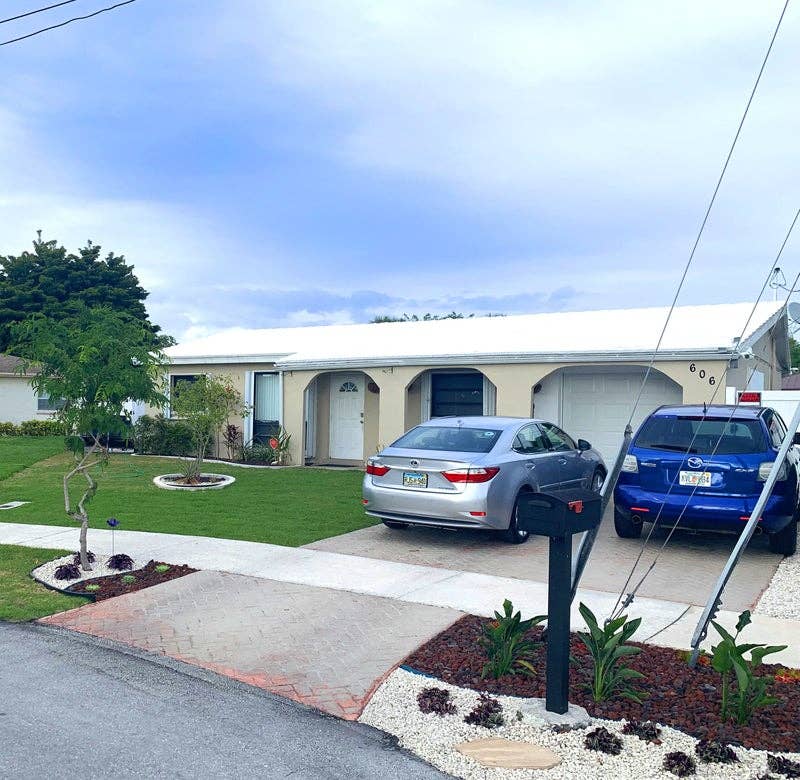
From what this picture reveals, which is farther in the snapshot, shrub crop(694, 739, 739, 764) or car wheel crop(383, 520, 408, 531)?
car wheel crop(383, 520, 408, 531)

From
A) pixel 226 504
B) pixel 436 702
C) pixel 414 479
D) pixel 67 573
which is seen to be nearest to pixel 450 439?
pixel 414 479

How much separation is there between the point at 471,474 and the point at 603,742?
470 cm

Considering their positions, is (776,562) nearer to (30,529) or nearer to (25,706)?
(25,706)

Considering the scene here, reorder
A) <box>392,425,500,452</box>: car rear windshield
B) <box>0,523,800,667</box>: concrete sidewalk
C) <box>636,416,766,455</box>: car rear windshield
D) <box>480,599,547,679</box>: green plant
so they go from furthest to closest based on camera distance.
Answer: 1. <box>392,425,500,452</box>: car rear windshield
2. <box>636,416,766,455</box>: car rear windshield
3. <box>0,523,800,667</box>: concrete sidewalk
4. <box>480,599,547,679</box>: green plant

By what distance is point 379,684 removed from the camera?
5.20 meters

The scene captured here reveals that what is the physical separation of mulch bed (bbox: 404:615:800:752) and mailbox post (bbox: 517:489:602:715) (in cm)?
33

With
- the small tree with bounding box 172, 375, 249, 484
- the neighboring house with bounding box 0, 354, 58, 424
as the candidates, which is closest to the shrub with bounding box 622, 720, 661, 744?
the small tree with bounding box 172, 375, 249, 484

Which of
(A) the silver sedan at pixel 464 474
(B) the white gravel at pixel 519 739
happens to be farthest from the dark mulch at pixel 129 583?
(B) the white gravel at pixel 519 739

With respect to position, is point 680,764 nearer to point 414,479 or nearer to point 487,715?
point 487,715

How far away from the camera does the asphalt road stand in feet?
13.4

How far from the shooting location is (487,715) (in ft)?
15.2

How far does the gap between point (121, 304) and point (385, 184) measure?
30.9m

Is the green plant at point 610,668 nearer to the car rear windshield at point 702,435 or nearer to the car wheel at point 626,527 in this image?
the car rear windshield at point 702,435

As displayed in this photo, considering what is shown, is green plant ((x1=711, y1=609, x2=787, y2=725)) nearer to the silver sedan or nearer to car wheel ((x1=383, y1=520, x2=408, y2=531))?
the silver sedan
